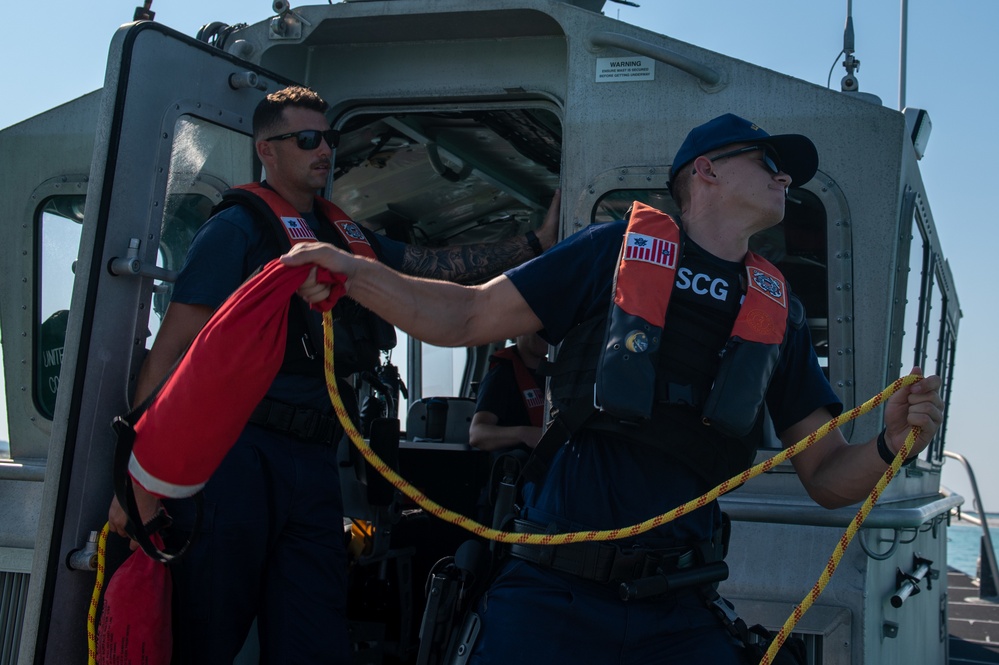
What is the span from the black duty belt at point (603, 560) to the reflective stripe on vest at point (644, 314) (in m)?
0.30

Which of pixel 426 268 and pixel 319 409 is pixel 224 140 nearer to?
pixel 426 268

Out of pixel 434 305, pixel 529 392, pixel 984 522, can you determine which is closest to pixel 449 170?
pixel 529 392

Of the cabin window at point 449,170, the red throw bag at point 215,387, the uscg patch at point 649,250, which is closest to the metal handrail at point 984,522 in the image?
the cabin window at point 449,170

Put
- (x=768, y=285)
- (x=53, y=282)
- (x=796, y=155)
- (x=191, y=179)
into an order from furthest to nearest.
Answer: (x=53, y=282) < (x=191, y=179) < (x=796, y=155) < (x=768, y=285)

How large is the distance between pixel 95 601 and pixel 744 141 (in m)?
2.18

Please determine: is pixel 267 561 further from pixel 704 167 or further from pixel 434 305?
pixel 704 167

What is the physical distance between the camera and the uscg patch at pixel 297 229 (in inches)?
126

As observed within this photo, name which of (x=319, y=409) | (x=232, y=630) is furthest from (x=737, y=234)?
(x=232, y=630)

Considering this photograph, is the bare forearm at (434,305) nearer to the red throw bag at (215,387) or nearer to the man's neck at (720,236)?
the red throw bag at (215,387)

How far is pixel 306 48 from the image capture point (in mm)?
4254

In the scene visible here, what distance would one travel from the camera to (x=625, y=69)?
3.67 m

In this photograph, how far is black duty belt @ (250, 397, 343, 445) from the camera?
3104mm

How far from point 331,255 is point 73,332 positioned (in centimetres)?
121

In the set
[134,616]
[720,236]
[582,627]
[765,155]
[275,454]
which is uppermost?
Answer: [765,155]
